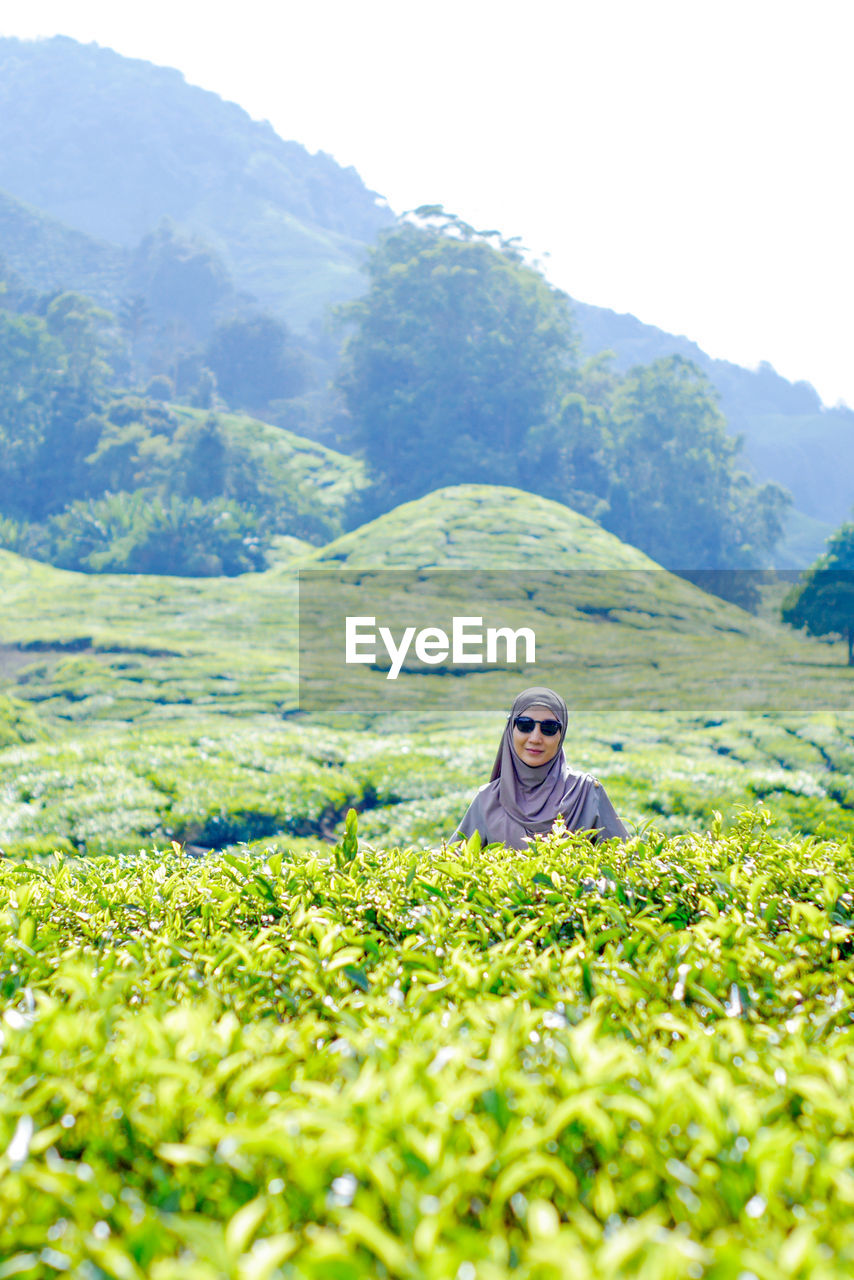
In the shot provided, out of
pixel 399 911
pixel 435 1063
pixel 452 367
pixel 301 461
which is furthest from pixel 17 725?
pixel 301 461

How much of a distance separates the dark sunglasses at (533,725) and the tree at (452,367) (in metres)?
47.8

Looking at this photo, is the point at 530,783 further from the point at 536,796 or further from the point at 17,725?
the point at 17,725

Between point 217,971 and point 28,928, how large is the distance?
510mm

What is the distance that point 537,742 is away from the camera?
4.23 meters

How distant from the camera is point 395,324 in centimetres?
5456

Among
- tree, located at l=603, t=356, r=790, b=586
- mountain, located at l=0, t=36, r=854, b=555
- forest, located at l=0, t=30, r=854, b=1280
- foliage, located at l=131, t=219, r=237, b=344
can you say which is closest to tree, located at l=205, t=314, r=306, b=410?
foliage, located at l=131, t=219, r=237, b=344

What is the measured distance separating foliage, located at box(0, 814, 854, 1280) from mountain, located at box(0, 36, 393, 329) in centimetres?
11532

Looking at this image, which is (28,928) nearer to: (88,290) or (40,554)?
(40,554)

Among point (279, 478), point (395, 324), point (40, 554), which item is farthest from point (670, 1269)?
point (395, 324)

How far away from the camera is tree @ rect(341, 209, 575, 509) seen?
52562 mm

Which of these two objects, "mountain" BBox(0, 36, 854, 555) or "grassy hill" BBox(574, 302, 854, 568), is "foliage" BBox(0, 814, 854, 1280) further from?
"mountain" BBox(0, 36, 854, 555)

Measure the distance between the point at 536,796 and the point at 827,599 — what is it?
1937 centimetres

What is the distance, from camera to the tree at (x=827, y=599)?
2081cm

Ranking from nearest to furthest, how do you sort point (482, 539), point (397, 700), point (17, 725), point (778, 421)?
point (17, 725) → point (397, 700) → point (482, 539) → point (778, 421)
